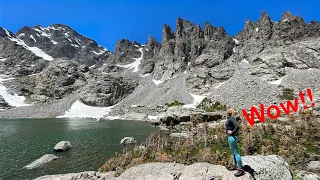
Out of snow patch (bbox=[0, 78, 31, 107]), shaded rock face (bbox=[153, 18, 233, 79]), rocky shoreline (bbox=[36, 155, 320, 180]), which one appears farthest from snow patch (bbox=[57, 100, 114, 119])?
rocky shoreline (bbox=[36, 155, 320, 180])

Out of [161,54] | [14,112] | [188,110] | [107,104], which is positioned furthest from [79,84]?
[188,110]

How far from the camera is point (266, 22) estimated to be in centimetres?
13950

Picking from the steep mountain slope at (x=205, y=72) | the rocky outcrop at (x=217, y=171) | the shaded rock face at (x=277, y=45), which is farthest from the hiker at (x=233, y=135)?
the shaded rock face at (x=277, y=45)

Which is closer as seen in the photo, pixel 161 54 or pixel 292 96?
pixel 292 96

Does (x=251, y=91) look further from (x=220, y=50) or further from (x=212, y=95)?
(x=220, y=50)

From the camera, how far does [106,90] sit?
14738 centimetres

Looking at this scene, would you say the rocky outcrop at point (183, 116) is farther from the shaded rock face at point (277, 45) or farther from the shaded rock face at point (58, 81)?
the shaded rock face at point (58, 81)

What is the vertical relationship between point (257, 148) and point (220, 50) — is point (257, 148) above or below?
below

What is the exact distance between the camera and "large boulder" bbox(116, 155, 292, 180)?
32.0 feet

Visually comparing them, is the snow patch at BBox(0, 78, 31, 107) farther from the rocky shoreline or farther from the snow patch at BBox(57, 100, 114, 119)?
the rocky shoreline

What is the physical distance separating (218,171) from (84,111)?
4948 inches

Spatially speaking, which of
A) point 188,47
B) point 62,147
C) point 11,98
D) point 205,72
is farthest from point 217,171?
point 11,98

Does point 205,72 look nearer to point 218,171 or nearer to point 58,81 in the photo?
point 58,81

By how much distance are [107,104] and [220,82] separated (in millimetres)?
73800
